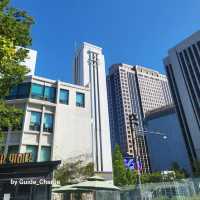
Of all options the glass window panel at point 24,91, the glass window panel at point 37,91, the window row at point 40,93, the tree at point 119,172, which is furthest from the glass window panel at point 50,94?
the tree at point 119,172

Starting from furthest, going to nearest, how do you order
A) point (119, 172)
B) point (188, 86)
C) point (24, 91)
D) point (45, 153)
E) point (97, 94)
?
1. point (188, 86)
2. point (119, 172)
3. point (97, 94)
4. point (24, 91)
5. point (45, 153)

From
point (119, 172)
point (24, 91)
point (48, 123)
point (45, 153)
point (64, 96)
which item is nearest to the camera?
point (45, 153)

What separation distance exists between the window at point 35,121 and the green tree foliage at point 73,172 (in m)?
6.01

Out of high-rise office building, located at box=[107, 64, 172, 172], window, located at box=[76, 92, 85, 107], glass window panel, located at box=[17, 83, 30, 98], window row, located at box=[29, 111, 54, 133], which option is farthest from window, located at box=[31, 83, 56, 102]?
high-rise office building, located at box=[107, 64, 172, 172]

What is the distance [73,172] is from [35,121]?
8238 mm

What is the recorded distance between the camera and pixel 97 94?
51.8 metres

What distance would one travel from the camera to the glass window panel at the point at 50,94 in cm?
3423

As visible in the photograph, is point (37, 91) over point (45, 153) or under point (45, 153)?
over

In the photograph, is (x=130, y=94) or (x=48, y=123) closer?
(x=48, y=123)

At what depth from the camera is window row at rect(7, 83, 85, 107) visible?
1284 inches

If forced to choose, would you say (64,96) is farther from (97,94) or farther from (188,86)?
(188,86)

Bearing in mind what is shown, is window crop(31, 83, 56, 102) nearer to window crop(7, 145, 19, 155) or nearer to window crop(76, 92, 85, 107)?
window crop(76, 92, 85, 107)

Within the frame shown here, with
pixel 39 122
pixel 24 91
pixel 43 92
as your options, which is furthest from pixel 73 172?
pixel 24 91

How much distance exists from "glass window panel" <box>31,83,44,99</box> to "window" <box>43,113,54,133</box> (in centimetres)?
283
